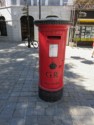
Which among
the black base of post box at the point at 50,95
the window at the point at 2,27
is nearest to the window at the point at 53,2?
the window at the point at 2,27

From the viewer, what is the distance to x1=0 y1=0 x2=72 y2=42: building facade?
15.0 metres

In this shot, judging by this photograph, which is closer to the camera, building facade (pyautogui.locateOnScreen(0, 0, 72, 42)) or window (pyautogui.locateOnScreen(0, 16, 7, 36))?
building facade (pyautogui.locateOnScreen(0, 0, 72, 42))

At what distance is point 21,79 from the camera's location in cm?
540

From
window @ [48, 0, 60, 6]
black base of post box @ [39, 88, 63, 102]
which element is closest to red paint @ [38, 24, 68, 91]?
black base of post box @ [39, 88, 63, 102]

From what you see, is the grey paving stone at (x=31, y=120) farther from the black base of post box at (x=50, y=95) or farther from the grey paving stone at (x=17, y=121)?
the black base of post box at (x=50, y=95)

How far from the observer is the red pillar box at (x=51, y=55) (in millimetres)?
3252

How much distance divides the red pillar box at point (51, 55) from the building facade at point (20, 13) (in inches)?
485

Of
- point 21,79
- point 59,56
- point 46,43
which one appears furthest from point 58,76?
point 21,79

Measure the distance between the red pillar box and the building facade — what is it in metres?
12.3

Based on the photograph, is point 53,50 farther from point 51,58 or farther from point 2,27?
point 2,27

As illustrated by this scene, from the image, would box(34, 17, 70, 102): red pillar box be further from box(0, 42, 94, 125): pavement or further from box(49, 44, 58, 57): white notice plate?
box(0, 42, 94, 125): pavement

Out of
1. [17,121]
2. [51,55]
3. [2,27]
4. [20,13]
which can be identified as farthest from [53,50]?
[2,27]

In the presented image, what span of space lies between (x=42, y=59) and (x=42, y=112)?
4.06 ft

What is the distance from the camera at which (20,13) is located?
15578 millimetres
